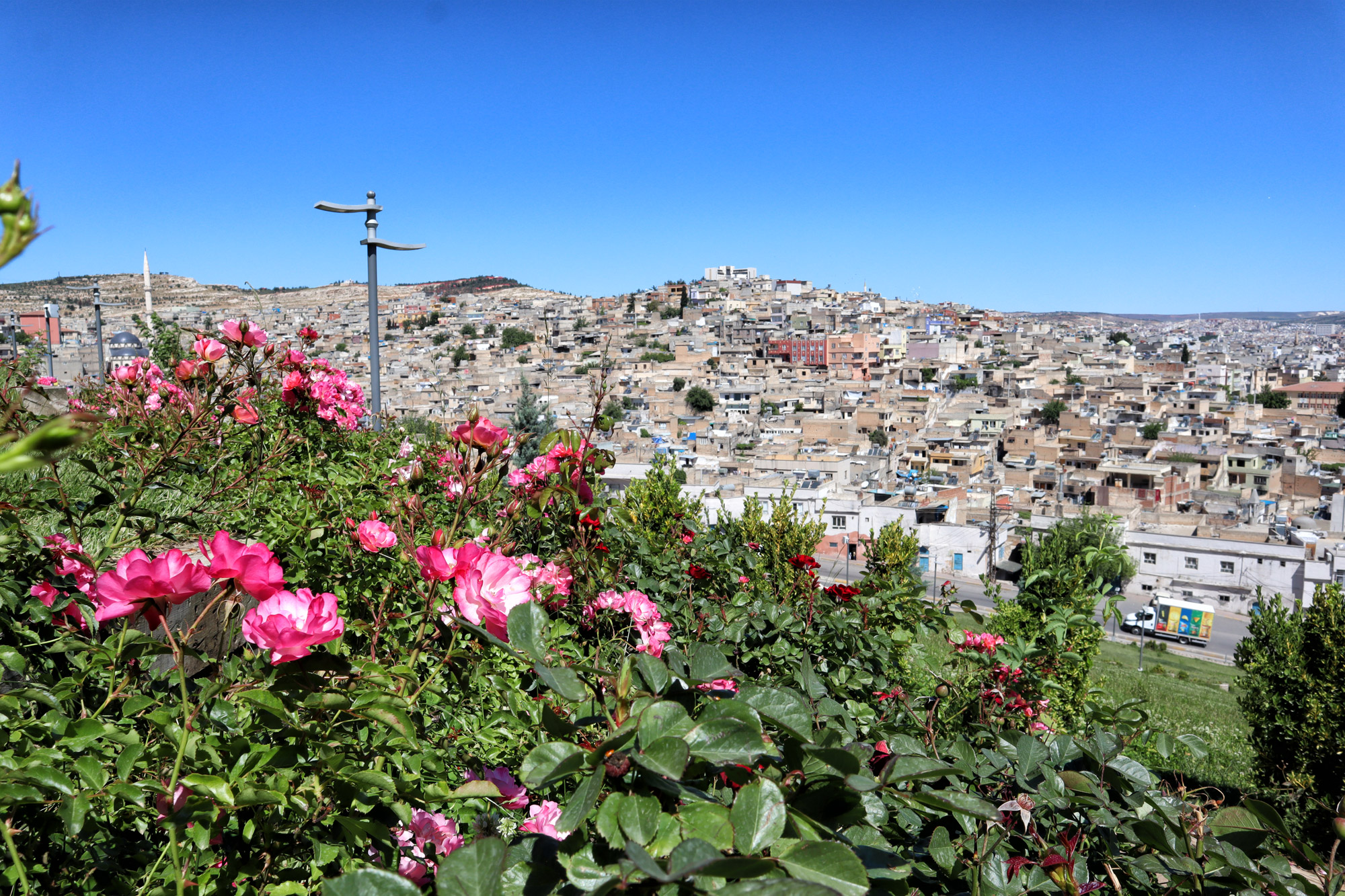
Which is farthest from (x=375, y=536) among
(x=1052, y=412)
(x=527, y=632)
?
(x=1052, y=412)

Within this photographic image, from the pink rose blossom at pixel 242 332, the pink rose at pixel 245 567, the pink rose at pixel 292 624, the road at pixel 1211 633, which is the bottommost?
the road at pixel 1211 633

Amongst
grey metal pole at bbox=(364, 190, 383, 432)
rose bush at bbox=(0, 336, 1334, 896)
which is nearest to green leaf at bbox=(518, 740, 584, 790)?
rose bush at bbox=(0, 336, 1334, 896)

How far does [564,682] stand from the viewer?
428 mm

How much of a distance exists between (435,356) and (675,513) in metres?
47.2

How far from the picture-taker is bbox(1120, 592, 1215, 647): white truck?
627 inches

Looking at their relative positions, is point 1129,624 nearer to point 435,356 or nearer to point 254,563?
point 254,563

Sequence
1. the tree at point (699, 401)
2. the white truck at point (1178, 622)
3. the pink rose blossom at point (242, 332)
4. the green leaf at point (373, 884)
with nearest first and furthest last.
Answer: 1. the green leaf at point (373, 884)
2. the pink rose blossom at point (242, 332)
3. the white truck at point (1178, 622)
4. the tree at point (699, 401)

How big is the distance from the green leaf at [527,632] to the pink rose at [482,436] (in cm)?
39

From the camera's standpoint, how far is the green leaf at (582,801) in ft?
1.12

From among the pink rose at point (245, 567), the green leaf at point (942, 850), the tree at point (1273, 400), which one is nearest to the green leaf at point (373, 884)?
the pink rose at point (245, 567)

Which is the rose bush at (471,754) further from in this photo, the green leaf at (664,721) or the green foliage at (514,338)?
the green foliage at (514,338)

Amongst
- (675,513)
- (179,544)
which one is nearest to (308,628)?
(179,544)

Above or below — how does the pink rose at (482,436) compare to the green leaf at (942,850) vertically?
above

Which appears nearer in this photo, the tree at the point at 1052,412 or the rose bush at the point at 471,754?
the rose bush at the point at 471,754
